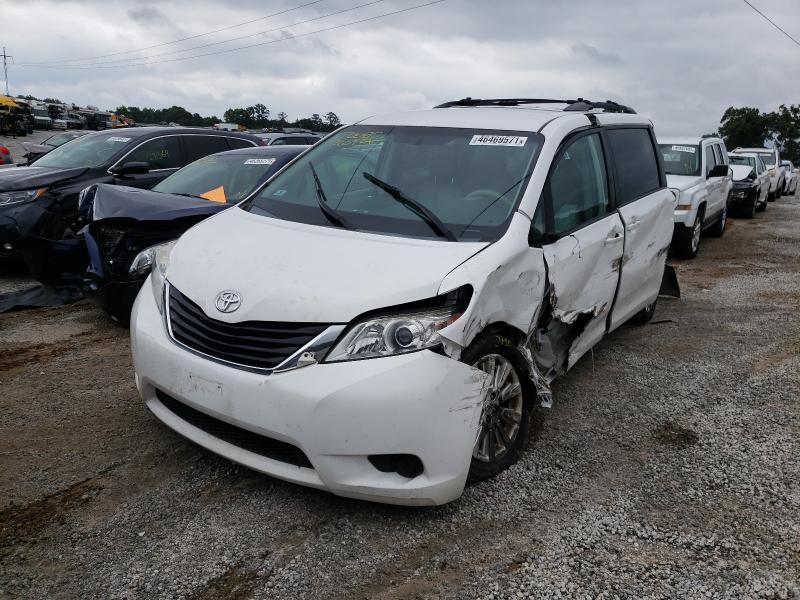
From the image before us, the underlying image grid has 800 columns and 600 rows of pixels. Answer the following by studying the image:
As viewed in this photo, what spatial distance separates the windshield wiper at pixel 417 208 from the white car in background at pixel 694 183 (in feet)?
22.8

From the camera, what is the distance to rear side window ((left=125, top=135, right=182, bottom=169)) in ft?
26.7

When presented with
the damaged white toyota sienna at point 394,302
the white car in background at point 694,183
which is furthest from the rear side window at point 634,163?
the white car in background at point 694,183

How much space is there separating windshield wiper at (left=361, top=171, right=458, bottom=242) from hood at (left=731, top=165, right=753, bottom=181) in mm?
15123

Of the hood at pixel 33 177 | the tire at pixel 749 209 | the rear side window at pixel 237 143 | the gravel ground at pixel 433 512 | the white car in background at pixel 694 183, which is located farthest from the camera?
the tire at pixel 749 209

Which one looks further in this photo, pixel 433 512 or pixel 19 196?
pixel 19 196

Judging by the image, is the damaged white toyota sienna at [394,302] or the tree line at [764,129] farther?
the tree line at [764,129]

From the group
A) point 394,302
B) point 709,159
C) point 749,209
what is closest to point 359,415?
point 394,302

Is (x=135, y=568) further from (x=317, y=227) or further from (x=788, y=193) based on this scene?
(x=788, y=193)

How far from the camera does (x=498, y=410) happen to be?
3367 mm

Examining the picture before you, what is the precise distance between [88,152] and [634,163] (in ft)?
20.9

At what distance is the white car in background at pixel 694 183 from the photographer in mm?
10203

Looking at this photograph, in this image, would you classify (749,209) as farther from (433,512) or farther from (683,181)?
(433,512)

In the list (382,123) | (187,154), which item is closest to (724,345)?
(382,123)

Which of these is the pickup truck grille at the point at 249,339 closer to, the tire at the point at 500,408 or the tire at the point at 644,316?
the tire at the point at 500,408
